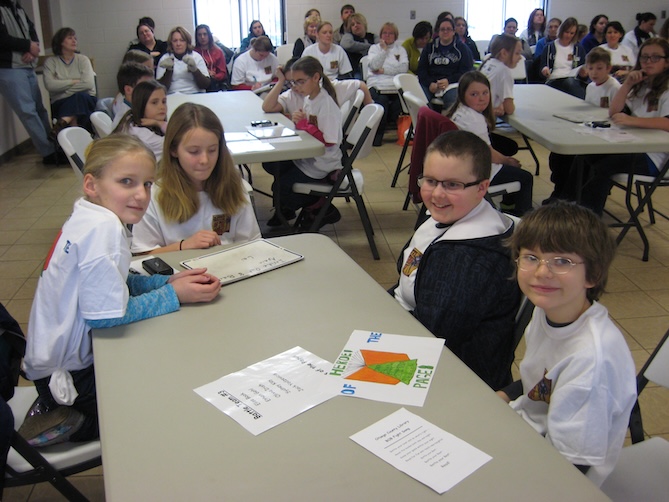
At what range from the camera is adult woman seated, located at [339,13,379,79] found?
774 centimetres

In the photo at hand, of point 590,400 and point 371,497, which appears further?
point 590,400

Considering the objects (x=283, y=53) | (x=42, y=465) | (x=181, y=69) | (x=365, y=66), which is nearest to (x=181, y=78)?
(x=181, y=69)

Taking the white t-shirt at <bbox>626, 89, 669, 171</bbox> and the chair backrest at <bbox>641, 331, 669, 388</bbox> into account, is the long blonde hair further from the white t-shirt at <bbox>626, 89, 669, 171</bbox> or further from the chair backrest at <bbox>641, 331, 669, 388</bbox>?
the white t-shirt at <bbox>626, 89, 669, 171</bbox>

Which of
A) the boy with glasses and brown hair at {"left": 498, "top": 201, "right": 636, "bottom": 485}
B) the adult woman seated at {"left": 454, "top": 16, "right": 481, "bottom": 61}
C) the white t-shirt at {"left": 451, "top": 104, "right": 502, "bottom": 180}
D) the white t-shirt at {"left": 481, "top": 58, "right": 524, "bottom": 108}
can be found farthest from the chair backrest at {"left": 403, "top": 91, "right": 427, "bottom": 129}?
the adult woman seated at {"left": 454, "top": 16, "right": 481, "bottom": 61}

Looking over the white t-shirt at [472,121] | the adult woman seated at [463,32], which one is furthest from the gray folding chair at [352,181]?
the adult woman seated at [463,32]

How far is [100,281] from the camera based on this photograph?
1359mm

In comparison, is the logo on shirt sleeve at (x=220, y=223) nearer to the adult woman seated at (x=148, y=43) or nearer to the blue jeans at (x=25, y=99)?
the blue jeans at (x=25, y=99)

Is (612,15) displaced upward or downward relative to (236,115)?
upward

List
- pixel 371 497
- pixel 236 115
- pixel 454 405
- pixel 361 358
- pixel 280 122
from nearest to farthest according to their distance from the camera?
1. pixel 371 497
2. pixel 454 405
3. pixel 361 358
4. pixel 280 122
5. pixel 236 115

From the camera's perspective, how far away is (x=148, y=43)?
7711mm

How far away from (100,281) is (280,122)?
269 centimetres

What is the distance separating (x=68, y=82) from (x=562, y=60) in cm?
546

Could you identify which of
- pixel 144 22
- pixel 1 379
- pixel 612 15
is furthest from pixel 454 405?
pixel 612 15

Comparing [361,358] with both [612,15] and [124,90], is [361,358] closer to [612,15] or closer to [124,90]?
[124,90]
